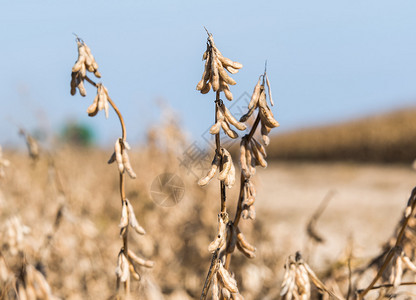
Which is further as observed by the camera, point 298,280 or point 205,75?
point 298,280

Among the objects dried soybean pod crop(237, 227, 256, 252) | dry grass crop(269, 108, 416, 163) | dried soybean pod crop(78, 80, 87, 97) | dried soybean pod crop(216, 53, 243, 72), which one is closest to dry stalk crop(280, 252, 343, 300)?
dried soybean pod crop(237, 227, 256, 252)

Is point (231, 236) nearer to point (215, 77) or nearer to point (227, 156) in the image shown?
point (227, 156)

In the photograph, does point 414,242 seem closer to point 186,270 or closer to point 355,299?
point 355,299

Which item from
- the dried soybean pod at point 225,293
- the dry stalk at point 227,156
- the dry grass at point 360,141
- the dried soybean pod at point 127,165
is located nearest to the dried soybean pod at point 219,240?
the dry stalk at point 227,156

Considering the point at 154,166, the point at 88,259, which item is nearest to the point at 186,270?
the point at 88,259

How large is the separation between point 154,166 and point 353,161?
1000 centimetres

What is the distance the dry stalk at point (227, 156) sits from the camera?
2.86 ft

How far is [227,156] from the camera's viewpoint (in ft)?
2.99

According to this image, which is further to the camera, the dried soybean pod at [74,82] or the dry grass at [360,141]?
the dry grass at [360,141]

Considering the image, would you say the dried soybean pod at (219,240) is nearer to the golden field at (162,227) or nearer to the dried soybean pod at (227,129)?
the dried soybean pod at (227,129)

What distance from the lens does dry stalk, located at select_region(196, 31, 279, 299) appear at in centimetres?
87

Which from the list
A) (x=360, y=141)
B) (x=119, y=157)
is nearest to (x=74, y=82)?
(x=119, y=157)

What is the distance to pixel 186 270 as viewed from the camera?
2561 mm

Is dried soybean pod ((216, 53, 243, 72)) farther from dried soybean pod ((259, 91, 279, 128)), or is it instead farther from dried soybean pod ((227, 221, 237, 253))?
dried soybean pod ((227, 221, 237, 253))
